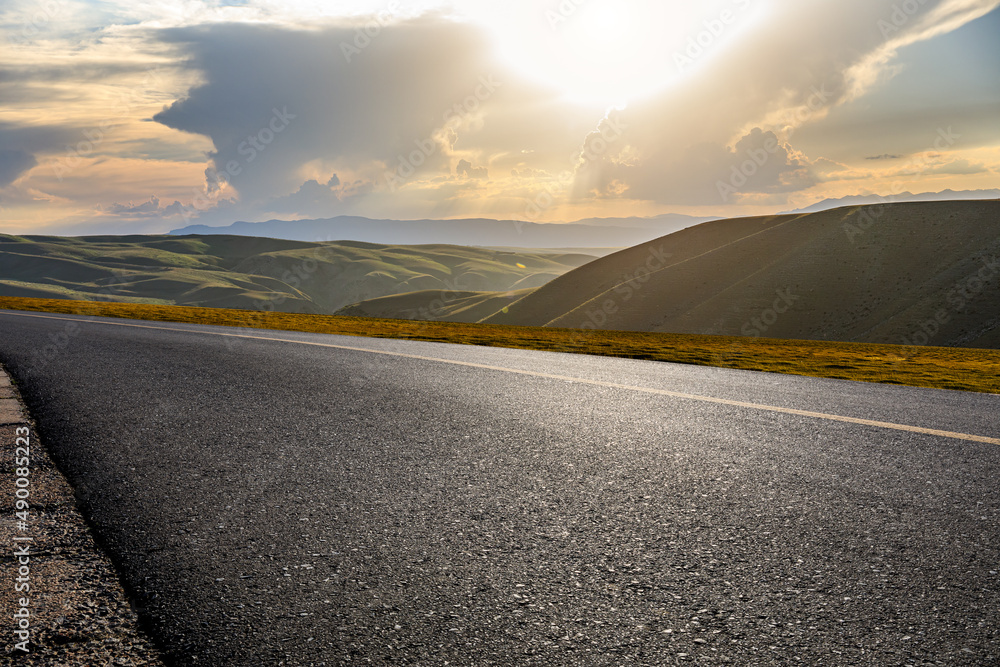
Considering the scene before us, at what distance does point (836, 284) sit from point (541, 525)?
78566 mm

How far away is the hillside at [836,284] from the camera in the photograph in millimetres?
59219

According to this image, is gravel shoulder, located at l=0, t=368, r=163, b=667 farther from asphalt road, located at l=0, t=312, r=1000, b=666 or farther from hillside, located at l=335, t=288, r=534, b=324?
hillside, located at l=335, t=288, r=534, b=324

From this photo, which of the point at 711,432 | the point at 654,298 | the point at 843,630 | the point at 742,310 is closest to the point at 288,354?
the point at 711,432

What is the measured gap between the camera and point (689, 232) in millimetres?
109812

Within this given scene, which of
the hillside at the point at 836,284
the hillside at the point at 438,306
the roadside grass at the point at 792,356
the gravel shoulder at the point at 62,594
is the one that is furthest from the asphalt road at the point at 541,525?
the hillside at the point at 438,306

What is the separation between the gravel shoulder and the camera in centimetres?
220

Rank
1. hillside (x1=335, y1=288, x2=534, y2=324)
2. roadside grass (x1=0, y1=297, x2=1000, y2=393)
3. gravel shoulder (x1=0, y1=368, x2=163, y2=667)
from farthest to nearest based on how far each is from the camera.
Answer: hillside (x1=335, y1=288, x2=534, y2=324), roadside grass (x1=0, y1=297, x2=1000, y2=393), gravel shoulder (x1=0, y1=368, x2=163, y2=667)

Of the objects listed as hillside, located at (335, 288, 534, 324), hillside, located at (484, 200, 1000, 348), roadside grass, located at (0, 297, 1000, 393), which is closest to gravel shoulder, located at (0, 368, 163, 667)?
roadside grass, located at (0, 297, 1000, 393)

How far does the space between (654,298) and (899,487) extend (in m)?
81.1

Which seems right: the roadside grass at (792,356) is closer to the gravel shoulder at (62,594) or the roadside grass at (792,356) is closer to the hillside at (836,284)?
the gravel shoulder at (62,594)

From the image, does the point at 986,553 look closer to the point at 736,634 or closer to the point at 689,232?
the point at 736,634

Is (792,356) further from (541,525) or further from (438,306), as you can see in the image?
(438,306)

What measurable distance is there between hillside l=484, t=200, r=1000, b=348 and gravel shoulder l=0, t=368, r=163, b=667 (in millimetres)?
62182

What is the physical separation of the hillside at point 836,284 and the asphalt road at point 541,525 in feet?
191
